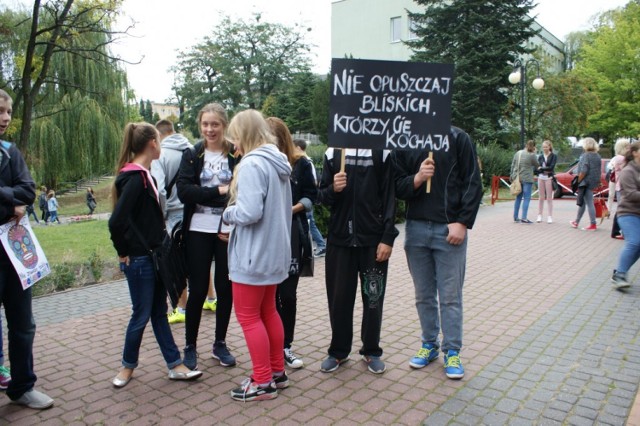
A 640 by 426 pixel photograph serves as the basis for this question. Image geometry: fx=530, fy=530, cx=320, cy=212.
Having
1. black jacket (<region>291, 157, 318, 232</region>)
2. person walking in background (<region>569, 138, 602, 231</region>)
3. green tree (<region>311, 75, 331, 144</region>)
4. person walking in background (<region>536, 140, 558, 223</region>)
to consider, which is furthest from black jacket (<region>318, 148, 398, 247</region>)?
green tree (<region>311, 75, 331, 144</region>)

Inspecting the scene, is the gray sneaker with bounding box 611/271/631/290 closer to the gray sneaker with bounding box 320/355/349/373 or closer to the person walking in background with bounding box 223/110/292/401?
the gray sneaker with bounding box 320/355/349/373

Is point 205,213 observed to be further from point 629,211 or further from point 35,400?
point 629,211

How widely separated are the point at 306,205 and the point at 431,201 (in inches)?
41.6

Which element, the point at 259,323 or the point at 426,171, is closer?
the point at 259,323

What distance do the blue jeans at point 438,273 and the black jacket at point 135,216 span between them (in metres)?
1.98

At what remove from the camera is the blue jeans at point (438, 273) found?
4098 millimetres

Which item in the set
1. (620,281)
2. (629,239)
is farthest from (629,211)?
(620,281)

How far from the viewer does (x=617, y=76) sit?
35.7 meters

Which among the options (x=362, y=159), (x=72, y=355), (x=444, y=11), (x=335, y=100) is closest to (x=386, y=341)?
(x=362, y=159)

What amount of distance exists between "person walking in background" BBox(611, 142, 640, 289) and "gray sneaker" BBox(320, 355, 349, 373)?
438 cm

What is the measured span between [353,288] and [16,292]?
240cm

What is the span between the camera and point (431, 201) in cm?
411

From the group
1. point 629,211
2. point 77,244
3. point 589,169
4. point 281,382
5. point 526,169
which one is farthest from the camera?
point 526,169

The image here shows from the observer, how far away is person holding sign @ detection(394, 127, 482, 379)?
13.1 ft
